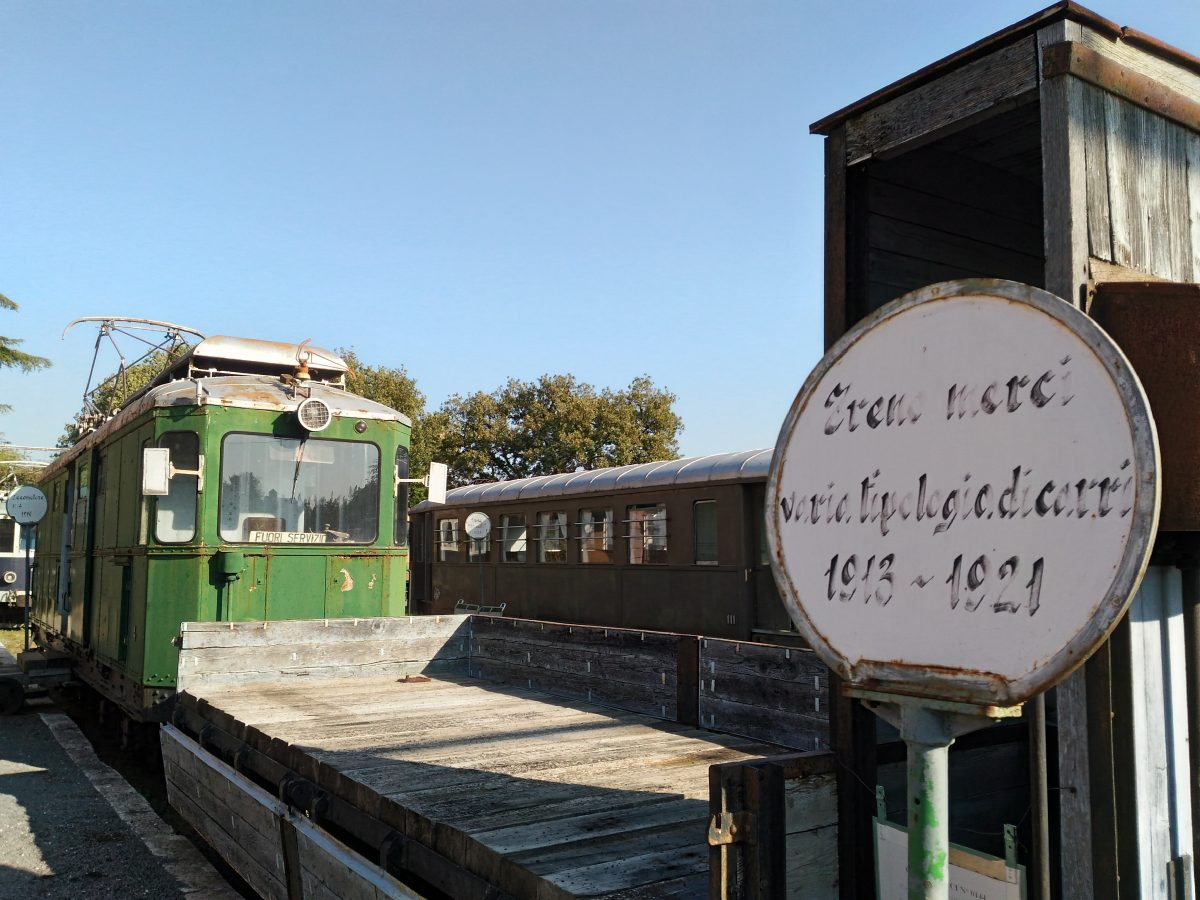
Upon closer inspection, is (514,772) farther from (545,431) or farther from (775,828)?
(545,431)

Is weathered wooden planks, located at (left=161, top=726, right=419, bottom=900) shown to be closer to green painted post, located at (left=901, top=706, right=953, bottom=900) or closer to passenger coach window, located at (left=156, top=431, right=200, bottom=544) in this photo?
green painted post, located at (left=901, top=706, right=953, bottom=900)

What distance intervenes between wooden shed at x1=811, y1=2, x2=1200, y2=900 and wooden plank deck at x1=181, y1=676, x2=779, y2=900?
678mm

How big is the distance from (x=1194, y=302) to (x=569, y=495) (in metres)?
13.2

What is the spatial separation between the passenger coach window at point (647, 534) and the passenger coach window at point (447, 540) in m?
6.00

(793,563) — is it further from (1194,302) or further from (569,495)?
(569,495)

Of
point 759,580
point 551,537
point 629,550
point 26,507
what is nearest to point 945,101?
point 759,580

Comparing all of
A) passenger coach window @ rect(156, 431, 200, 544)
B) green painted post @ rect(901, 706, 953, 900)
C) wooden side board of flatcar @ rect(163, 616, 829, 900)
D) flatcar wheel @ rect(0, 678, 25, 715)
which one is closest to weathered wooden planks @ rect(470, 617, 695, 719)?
wooden side board of flatcar @ rect(163, 616, 829, 900)

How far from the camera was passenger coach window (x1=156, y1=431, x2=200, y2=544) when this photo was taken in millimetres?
7363

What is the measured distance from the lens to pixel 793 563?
5.70 feet

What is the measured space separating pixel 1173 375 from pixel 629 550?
39.4 feet

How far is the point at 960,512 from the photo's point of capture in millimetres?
1476

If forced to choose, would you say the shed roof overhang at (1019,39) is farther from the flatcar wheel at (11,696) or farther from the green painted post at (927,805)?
the flatcar wheel at (11,696)

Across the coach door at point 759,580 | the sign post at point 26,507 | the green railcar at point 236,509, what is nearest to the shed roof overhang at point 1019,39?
→ the green railcar at point 236,509

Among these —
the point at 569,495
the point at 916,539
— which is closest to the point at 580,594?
the point at 569,495
